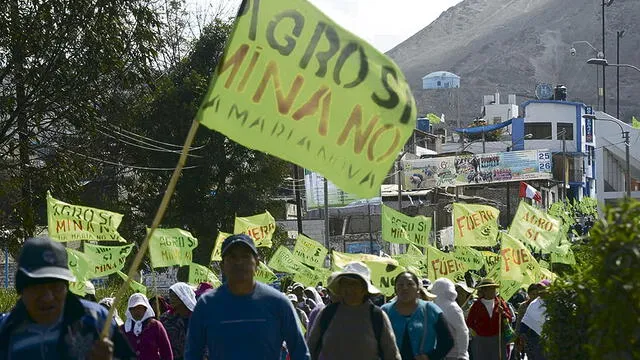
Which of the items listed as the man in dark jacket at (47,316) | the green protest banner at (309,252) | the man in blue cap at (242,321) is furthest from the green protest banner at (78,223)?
the man in dark jacket at (47,316)

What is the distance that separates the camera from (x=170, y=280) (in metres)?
45.7

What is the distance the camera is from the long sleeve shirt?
278 inches

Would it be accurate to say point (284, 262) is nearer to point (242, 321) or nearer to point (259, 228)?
point (259, 228)

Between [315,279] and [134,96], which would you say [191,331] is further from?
[315,279]

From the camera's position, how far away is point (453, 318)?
11.3 metres

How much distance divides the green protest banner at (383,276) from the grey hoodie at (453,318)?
5.45 metres

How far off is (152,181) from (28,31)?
23010 mm

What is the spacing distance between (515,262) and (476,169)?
62287 millimetres

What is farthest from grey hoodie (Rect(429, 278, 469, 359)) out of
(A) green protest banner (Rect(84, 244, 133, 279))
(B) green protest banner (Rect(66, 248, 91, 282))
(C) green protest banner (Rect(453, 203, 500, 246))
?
(C) green protest banner (Rect(453, 203, 500, 246))

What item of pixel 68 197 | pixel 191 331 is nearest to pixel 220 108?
pixel 191 331

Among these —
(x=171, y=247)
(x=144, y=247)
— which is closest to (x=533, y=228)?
(x=171, y=247)

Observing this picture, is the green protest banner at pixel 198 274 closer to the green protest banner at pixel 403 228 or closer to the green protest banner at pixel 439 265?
the green protest banner at pixel 439 265

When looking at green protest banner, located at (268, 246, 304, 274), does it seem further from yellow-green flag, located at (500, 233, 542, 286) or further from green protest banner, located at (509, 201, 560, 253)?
yellow-green flag, located at (500, 233, 542, 286)

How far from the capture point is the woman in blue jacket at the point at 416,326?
991 centimetres
